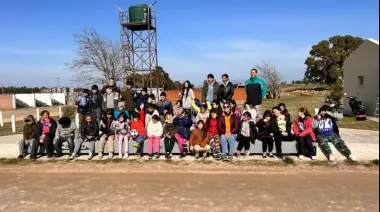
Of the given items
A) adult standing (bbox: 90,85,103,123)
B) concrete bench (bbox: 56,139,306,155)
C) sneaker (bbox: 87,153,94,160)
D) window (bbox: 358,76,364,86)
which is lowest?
sneaker (bbox: 87,153,94,160)

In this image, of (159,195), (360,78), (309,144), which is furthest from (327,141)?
(360,78)

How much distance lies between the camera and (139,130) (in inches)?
329

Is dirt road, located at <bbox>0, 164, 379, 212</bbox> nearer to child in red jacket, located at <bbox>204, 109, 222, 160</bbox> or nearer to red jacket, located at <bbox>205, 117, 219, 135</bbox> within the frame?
child in red jacket, located at <bbox>204, 109, 222, 160</bbox>

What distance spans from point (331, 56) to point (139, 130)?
144 feet

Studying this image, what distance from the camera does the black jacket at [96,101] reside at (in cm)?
934

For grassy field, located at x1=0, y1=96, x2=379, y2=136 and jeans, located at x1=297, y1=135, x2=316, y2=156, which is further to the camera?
grassy field, located at x1=0, y1=96, x2=379, y2=136

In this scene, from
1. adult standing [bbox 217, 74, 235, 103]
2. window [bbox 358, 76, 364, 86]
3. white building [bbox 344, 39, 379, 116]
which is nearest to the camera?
adult standing [bbox 217, 74, 235, 103]

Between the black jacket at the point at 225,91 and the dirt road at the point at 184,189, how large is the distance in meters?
2.45

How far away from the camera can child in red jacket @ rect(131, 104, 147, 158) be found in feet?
26.7

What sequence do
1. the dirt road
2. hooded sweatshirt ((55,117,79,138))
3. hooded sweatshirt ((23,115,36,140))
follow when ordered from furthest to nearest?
hooded sweatshirt ((23,115,36,140))
hooded sweatshirt ((55,117,79,138))
the dirt road

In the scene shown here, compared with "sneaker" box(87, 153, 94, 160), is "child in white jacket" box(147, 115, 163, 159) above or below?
above

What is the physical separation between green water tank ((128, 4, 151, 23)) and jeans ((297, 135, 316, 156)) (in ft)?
71.9

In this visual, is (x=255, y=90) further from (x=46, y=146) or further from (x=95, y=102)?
(x=46, y=146)

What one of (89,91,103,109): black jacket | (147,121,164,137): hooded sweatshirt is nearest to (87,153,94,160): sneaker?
(147,121,164,137): hooded sweatshirt
